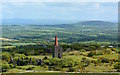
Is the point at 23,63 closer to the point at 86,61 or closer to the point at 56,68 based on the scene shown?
the point at 56,68

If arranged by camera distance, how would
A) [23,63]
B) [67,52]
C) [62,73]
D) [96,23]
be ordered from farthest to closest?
[96,23] → [67,52] → [23,63] → [62,73]

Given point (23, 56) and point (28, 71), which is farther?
point (23, 56)

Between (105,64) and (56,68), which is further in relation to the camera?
(105,64)

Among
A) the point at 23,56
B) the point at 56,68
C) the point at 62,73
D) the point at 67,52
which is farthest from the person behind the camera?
the point at 67,52

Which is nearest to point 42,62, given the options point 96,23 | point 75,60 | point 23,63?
point 23,63

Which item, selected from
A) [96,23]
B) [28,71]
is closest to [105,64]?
[28,71]

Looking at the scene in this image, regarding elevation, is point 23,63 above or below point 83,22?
below

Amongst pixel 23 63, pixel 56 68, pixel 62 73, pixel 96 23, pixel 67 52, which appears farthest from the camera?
pixel 96 23

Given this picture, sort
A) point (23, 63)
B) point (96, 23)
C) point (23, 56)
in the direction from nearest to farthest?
1. point (23, 63)
2. point (23, 56)
3. point (96, 23)

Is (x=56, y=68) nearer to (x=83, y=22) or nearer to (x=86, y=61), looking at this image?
(x=86, y=61)
